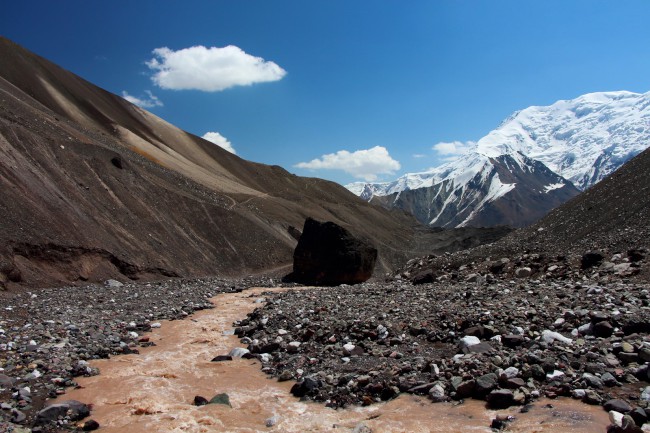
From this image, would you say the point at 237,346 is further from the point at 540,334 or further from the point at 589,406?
the point at 589,406

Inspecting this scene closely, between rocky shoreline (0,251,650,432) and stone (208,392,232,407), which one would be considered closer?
rocky shoreline (0,251,650,432)

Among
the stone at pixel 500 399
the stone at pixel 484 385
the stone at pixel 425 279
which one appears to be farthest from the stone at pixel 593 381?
the stone at pixel 425 279

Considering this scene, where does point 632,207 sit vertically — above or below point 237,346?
above

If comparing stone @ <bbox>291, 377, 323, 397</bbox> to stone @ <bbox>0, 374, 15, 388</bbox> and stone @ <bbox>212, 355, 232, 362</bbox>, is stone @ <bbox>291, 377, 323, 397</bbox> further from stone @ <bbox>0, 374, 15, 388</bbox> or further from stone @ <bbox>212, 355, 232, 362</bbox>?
stone @ <bbox>0, 374, 15, 388</bbox>

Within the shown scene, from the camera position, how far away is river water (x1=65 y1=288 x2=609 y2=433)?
28.0ft

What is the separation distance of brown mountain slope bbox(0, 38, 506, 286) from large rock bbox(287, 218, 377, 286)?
8756mm

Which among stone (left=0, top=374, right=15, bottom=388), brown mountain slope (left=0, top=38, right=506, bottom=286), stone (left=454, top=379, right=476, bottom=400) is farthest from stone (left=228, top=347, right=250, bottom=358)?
brown mountain slope (left=0, top=38, right=506, bottom=286)

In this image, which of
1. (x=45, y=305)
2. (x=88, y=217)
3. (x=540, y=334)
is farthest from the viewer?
(x=88, y=217)

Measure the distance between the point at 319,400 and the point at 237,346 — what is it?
6.61 metres

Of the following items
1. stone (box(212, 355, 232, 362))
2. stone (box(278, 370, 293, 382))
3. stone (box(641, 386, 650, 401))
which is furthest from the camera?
stone (box(212, 355, 232, 362))

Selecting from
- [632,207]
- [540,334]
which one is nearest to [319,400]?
[540,334]

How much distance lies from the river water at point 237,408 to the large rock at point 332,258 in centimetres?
2630

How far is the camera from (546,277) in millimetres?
21797

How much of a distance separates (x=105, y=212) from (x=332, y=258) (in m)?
19.8
